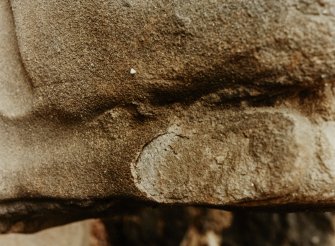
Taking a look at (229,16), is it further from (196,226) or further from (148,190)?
(196,226)

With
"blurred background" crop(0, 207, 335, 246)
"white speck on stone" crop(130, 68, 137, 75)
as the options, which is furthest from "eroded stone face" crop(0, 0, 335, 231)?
"blurred background" crop(0, 207, 335, 246)

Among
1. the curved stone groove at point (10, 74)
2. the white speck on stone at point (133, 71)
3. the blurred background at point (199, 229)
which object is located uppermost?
the white speck on stone at point (133, 71)

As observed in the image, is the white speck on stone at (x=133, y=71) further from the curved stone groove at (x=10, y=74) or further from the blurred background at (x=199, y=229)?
the blurred background at (x=199, y=229)

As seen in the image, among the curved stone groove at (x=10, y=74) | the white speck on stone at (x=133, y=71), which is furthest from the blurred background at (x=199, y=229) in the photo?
the white speck on stone at (x=133, y=71)

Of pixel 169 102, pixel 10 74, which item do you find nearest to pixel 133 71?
pixel 169 102

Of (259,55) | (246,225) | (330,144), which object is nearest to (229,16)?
(259,55)

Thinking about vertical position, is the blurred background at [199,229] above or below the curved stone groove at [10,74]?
below

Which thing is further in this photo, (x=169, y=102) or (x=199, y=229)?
(x=199, y=229)

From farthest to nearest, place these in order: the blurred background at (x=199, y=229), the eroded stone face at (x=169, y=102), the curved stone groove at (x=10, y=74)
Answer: the blurred background at (x=199, y=229)
the curved stone groove at (x=10, y=74)
the eroded stone face at (x=169, y=102)

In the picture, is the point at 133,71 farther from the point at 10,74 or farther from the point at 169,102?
the point at 10,74

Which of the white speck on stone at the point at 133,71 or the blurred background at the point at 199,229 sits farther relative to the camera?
the blurred background at the point at 199,229
